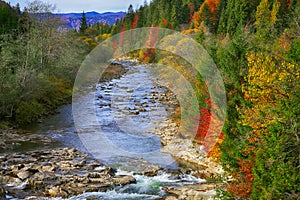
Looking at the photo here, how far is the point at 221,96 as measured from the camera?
63.3 feet

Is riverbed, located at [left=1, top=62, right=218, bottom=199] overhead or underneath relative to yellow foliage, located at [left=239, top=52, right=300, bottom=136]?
underneath

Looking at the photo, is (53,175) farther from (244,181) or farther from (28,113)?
(28,113)

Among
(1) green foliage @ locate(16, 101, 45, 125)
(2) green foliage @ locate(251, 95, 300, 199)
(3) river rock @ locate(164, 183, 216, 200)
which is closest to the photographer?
(2) green foliage @ locate(251, 95, 300, 199)

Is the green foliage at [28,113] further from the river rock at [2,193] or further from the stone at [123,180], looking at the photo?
the stone at [123,180]

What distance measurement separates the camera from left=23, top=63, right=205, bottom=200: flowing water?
1942cm

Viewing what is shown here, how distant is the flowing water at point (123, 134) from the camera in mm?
19423

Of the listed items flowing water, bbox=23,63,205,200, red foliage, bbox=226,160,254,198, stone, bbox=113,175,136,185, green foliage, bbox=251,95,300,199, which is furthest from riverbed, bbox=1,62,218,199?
green foliage, bbox=251,95,300,199

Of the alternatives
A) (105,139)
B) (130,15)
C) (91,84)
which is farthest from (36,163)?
(130,15)

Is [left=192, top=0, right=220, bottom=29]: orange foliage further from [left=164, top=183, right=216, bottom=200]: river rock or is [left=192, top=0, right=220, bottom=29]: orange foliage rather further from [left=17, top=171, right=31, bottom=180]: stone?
[left=17, top=171, right=31, bottom=180]: stone

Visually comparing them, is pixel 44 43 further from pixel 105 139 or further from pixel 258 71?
pixel 258 71

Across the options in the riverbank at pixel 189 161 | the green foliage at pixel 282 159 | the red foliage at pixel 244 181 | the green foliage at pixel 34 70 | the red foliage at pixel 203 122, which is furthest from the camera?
the green foliage at pixel 34 70

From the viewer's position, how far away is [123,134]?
3012 centimetres

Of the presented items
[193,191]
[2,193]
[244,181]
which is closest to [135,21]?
[193,191]

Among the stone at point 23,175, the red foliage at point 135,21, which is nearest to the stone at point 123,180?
the stone at point 23,175
